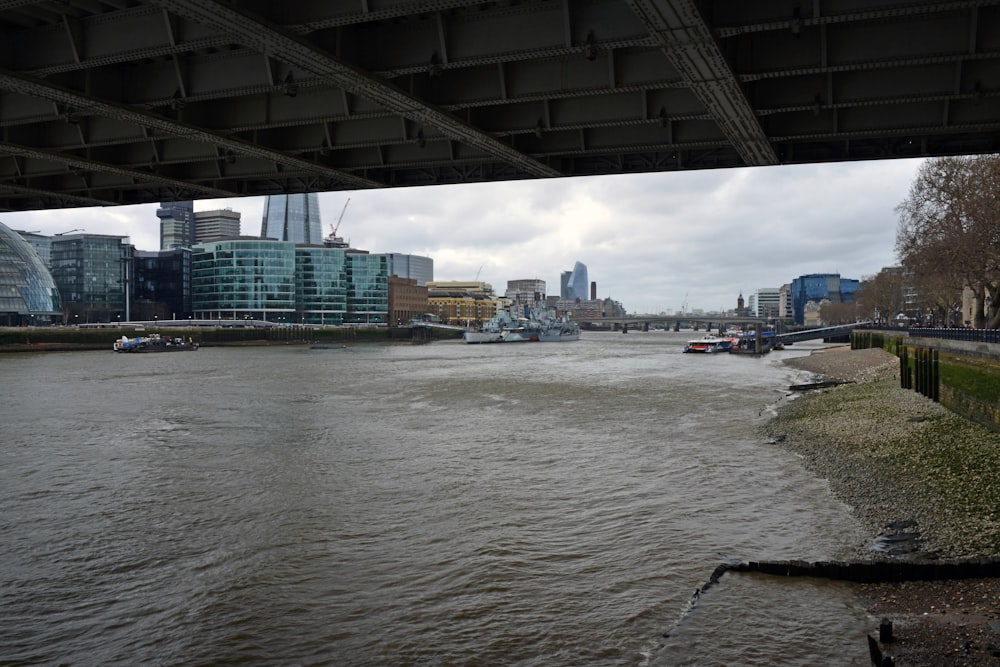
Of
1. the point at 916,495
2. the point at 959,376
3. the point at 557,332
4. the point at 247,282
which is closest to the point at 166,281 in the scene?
the point at 247,282

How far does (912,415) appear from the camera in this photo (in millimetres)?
25375

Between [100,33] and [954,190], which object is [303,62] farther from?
[954,190]

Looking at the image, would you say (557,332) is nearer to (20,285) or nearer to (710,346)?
(710,346)

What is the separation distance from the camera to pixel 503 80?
53.1 feet

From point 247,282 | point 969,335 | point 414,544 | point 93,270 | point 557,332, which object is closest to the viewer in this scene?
point 414,544

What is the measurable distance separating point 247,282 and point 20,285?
174 ft

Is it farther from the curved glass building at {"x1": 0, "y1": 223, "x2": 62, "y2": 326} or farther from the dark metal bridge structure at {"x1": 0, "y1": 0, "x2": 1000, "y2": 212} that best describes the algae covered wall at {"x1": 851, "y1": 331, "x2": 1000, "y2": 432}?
the curved glass building at {"x1": 0, "y1": 223, "x2": 62, "y2": 326}

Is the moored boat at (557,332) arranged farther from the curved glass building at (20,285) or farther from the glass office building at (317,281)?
the curved glass building at (20,285)

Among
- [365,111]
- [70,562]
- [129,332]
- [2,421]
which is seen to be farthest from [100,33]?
[129,332]

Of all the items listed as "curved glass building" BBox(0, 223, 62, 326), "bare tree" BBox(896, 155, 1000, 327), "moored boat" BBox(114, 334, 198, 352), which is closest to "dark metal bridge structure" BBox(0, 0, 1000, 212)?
"bare tree" BBox(896, 155, 1000, 327)

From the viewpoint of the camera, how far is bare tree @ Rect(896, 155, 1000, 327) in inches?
1773

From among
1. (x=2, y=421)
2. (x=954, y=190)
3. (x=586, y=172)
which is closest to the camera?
(x=586, y=172)

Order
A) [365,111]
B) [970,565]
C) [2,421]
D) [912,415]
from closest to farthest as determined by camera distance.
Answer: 1. [970,565]
2. [365,111]
3. [912,415]
4. [2,421]

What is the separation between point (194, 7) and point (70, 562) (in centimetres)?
1048
